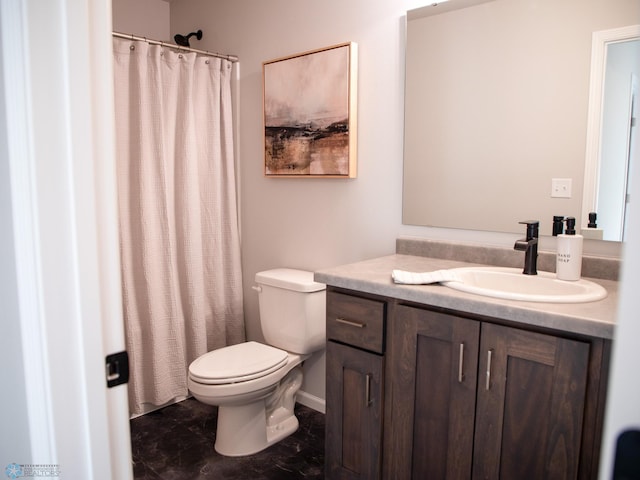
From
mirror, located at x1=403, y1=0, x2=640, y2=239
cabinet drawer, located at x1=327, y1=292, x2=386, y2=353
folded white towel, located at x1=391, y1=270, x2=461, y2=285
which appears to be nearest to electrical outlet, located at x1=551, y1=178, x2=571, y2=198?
mirror, located at x1=403, y1=0, x2=640, y2=239

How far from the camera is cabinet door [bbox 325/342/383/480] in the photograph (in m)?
1.78

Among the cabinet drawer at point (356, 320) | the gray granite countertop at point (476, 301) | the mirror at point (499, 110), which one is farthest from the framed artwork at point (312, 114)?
the cabinet drawer at point (356, 320)

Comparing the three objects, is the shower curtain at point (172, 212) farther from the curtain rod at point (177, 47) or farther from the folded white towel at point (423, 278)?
the folded white towel at point (423, 278)

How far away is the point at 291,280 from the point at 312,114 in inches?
33.4

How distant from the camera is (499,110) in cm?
193

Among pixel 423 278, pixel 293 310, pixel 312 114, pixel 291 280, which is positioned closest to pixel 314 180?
pixel 312 114

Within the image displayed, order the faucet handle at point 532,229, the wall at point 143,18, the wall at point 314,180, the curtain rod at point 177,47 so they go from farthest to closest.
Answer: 1. the wall at point 143,18
2. the curtain rod at point 177,47
3. the wall at point 314,180
4. the faucet handle at point 532,229

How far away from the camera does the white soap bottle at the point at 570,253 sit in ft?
5.36

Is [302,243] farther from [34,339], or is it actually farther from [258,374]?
[34,339]

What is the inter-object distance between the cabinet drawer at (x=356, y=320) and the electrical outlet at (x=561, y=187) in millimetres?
761

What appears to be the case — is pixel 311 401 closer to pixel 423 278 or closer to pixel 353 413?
pixel 353 413

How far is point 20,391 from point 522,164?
1.75 m

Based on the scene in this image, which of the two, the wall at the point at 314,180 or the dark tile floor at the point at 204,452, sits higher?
the wall at the point at 314,180

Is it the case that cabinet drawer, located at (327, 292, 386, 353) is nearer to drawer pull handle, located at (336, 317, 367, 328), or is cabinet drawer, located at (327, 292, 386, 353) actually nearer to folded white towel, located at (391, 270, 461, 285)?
drawer pull handle, located at (336, 317, 367, 328)
